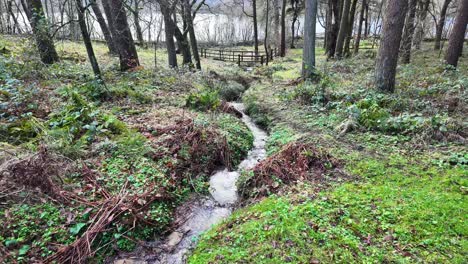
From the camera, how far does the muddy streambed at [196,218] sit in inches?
133

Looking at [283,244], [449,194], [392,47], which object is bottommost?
[283,244]

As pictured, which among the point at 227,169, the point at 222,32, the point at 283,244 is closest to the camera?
the point at 283,244

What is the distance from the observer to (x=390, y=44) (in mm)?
7129

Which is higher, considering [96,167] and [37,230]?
[96,167]

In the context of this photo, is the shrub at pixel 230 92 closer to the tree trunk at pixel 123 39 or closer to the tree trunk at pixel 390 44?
the tree trunk at pixel 123 39

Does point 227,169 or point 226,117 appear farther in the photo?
point 226,117

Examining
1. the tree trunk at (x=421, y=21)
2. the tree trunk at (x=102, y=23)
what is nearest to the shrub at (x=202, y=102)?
the tree trunk at (x=102, y=23)

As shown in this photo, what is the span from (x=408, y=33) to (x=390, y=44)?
6.95 meters

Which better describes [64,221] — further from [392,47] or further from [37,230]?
[392,47]

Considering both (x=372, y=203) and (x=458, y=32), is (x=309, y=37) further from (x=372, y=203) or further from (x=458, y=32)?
(x=372, y=203)

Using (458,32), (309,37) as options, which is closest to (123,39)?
(309,37)

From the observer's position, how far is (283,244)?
301 centimetres

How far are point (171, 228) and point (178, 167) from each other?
141 centimetres

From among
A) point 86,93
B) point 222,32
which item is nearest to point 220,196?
point 86,93
